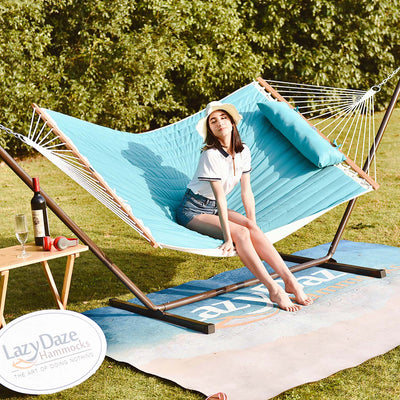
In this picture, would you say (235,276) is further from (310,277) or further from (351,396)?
(351,396)

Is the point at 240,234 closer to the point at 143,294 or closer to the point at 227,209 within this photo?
the point at 227,209

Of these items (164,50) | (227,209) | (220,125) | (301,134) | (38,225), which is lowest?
(227,209)

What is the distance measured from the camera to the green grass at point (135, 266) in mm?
2307

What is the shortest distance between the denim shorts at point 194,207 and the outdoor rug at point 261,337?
1.51ft

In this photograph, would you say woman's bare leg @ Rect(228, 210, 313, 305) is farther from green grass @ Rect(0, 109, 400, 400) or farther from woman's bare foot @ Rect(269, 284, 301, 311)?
green grass @ Rect(0, 109, 400, 400)

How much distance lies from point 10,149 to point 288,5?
4110 mm

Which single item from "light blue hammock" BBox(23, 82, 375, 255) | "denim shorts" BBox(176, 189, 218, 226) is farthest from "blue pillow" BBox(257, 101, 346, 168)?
"denim shorts" BBox(176, 189, 218, 226)

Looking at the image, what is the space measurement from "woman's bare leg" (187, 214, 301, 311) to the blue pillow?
0.83 metres

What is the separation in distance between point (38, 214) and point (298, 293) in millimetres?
1336

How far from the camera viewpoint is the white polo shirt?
312cm

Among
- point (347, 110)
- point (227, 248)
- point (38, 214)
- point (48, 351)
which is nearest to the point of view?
point (48, 351)

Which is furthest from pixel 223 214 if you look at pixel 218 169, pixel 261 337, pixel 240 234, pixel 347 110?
pixel 347 110

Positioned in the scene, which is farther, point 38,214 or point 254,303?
point 254,303

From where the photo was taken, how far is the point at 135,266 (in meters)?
4.04
